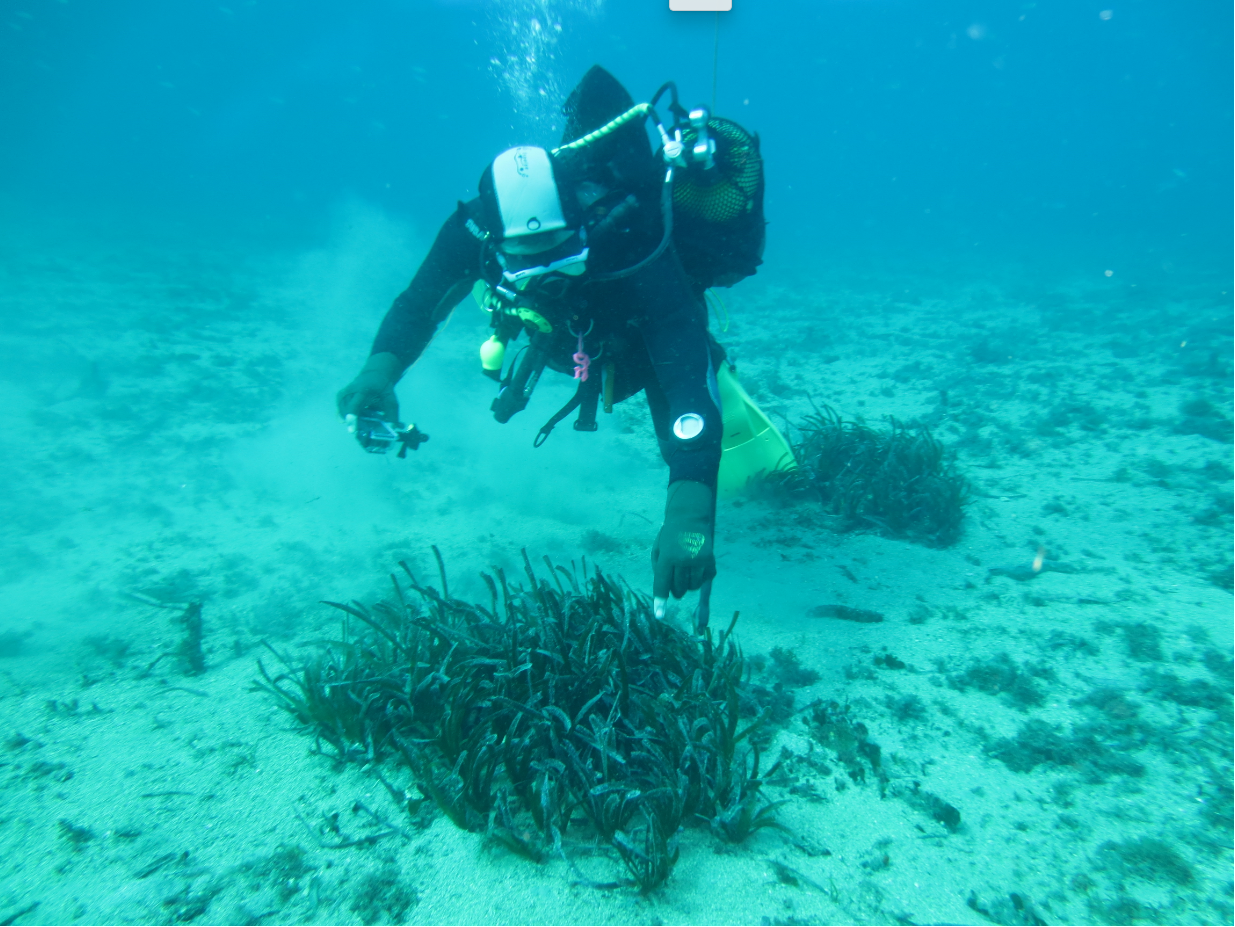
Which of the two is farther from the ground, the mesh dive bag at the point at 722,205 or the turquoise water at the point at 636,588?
the mesh dive bag at the point at 722,205

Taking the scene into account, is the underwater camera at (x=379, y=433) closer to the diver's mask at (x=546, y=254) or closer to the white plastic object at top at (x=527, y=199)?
the diver's mask at (x=546, y=254)

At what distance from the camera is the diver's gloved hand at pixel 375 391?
3.81 m

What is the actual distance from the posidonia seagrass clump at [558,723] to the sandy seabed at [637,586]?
0.14 meters

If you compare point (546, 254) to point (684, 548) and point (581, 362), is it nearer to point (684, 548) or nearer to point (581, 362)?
point (581, 362)

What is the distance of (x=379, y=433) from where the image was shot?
3.82 metres

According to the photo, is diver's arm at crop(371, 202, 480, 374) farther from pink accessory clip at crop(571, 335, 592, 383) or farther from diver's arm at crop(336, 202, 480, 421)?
pink accessory clip at crop(571, 335, 592, 383)

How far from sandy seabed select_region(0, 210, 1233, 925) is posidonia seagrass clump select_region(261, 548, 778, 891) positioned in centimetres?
14

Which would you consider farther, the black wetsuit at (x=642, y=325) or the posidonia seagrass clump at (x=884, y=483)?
the posidonia seagrass clump at (x=884, y=483)

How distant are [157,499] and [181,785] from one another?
211 inches

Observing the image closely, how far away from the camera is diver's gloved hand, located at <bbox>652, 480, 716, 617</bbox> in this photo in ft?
9.48

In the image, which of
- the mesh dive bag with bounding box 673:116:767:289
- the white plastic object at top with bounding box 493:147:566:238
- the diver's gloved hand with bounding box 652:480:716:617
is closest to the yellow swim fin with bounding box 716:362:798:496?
the mesh dive bag with bounding box 673:116:767:289

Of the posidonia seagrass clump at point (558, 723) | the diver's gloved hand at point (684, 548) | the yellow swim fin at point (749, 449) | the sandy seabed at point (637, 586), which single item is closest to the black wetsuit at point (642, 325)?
the diver's gloved hand at point (684, 548)

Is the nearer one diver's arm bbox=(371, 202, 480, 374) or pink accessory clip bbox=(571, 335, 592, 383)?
pink accessory clip bbox=(571, 335, 592, 383)

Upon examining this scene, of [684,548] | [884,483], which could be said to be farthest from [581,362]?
[884,483]
